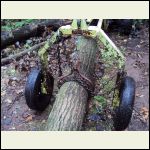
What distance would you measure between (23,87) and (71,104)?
75.9 inches

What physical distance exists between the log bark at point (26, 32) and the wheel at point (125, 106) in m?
3.15

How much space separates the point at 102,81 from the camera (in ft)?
19.6

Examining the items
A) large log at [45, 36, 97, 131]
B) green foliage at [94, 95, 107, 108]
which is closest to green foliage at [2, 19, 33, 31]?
large log at [45, 36, 97, 131]

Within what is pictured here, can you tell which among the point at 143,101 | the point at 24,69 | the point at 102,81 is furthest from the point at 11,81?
the point at 143,101

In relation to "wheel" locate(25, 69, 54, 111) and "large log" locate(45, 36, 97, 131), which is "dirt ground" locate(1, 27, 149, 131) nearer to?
"wheel" locate(25, 69, 54, 111)

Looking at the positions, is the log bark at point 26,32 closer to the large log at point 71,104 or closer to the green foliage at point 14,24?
the green foliage at point 14,24

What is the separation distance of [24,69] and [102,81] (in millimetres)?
1561

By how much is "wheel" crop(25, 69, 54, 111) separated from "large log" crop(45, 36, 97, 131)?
1.74 ft

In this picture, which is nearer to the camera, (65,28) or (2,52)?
(65,28)

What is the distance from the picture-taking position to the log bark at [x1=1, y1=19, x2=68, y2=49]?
7.20 meters

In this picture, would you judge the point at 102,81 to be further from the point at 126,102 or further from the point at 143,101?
the point at 126,102

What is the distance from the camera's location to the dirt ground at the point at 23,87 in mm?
5355

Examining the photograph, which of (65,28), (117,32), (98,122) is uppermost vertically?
(65,28)

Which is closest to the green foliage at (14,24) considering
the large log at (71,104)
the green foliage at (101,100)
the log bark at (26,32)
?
the log bark at (26,32)
